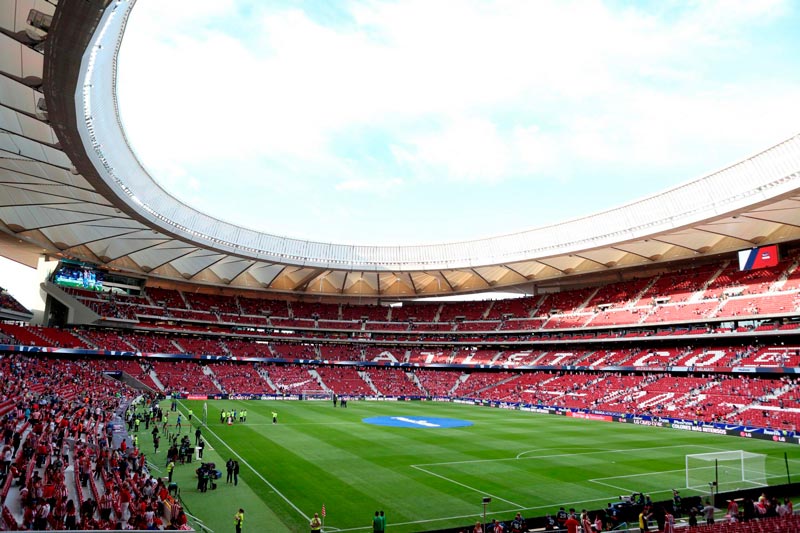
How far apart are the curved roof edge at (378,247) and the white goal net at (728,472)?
72.8ft

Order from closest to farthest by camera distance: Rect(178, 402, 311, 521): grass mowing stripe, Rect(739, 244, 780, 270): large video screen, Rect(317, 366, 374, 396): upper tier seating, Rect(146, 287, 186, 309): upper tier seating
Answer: Rect(178, 402, 311, 521): grass mowing stripe
Rect(739, 244, 780, 270): large video screen
Rect(317, 366, 374, 396): upper tier seating
Rect(146, 287, 186, 309): upper tier seating

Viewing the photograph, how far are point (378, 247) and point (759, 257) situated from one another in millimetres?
40493

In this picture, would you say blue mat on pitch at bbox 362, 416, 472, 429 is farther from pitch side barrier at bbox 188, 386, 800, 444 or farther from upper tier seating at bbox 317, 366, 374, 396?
upper tier seating at bbox 317, 366, 374, 396

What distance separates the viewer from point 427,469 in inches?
1006

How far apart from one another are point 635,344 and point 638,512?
45119 millimetres

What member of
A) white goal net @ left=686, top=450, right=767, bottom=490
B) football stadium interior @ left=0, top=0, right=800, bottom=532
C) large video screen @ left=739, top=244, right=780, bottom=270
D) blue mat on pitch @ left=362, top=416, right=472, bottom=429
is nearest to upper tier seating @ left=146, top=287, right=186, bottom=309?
football stadium interior @ left=0, top=0, right=800, bottom=532

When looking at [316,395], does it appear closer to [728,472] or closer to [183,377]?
[183,377]

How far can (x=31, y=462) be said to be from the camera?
18.3m

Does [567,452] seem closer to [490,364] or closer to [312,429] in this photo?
[312,429]

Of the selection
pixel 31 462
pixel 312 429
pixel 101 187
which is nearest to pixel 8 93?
pixel 101 187

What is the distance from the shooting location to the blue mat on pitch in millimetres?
40531

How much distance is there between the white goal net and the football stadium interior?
5.2 inches

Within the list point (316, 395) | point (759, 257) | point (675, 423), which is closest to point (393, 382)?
point (316, 395)

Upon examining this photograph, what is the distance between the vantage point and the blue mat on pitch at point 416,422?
40.5 m
